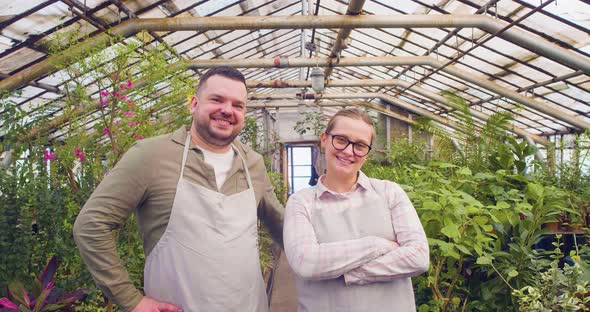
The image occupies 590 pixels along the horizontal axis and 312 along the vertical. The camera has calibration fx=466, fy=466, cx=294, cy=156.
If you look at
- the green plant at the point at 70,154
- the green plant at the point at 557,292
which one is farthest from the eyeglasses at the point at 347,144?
the green plant at the point at 70,154

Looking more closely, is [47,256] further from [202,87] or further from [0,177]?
[202,87]

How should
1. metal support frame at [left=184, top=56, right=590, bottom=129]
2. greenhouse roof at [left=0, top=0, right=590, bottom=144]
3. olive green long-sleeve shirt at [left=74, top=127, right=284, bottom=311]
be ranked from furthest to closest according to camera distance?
metal support frame at [left=184, top=56, right=590, bottom=129], greenhouse roof at [left=0, top=0, right=590, bottom=144], olive green long-sleeve shirt at [left=74, top=127, right=284, bottom=311]

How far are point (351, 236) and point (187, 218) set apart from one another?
501 mm

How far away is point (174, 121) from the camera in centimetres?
370

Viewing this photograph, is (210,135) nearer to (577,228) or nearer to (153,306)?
(153,306)

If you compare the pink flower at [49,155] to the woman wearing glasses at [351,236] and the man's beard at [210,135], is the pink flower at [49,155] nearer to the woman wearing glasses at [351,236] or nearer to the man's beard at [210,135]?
the man's beard at [210,135]

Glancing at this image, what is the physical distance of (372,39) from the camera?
8.67 metres

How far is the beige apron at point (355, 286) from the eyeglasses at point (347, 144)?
0.42 feet

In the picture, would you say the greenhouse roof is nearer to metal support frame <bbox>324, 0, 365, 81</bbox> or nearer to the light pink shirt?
metal support frame <bbox>324, 0, 365, 81</bbox>

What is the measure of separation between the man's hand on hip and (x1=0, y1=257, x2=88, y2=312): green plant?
1.03m

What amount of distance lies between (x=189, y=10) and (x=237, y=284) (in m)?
5.10

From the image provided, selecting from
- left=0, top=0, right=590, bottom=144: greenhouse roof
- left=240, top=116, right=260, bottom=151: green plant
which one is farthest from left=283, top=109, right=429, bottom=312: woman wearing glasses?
left=240, top=116, right=260, bottom=151: green plant

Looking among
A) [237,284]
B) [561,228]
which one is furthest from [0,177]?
[561,228]

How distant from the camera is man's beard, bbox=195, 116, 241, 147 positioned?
1472mm
